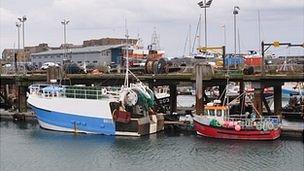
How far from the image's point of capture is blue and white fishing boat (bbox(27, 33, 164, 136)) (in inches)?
2079

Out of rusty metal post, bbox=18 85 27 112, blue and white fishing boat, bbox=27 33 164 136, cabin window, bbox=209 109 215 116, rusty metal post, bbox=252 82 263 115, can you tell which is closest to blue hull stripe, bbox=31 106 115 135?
blue and white fishing boat, bbox=27 33 164 136

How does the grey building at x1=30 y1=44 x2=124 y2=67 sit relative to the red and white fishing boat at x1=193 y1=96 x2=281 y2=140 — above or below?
above

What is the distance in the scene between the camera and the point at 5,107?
3041 inches

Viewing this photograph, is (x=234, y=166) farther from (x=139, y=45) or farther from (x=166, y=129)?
(x=139, y=45)

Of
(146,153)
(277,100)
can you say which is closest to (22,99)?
(146,153)

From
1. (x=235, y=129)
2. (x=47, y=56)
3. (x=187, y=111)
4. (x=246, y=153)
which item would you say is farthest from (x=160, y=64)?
(x=47, y=56)

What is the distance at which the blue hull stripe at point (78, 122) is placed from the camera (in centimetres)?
5375

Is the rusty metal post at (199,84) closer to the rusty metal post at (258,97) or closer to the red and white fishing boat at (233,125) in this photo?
the red and white fishing boat at (233,125)

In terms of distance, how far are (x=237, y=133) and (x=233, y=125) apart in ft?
2.56

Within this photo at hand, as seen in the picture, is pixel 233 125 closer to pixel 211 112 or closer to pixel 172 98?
pixel 211 112

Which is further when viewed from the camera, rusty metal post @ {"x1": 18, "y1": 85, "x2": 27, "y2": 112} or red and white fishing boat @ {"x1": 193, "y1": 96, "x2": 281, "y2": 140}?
rusty metal post @ {"x1": 18, "y1": 85, "x2": 27, "y2": 112}

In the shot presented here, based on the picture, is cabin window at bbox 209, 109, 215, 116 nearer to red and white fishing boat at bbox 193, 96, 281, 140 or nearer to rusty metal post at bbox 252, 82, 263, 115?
red and white fishing boat at bbox 193, 96, 281, 140

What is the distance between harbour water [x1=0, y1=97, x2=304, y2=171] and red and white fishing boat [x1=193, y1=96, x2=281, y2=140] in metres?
0.76

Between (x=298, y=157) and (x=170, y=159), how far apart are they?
31.2 ft
